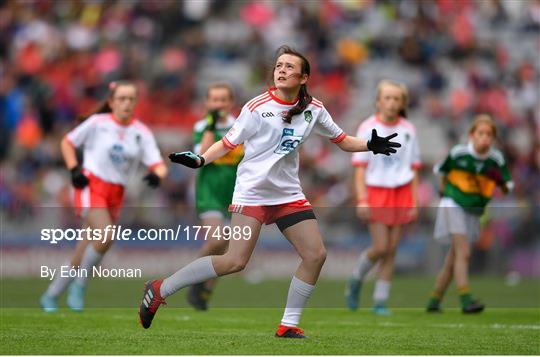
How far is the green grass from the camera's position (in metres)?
9.70

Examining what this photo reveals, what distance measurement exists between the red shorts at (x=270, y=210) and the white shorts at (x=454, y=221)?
4.61 metres

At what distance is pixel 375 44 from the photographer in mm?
30469

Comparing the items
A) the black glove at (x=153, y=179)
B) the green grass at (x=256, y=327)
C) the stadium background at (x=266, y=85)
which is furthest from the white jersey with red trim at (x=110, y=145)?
the stadium background at (x=266, y=85)

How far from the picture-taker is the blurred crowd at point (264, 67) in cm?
2483

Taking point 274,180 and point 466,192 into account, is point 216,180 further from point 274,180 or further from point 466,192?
A: point 274,180

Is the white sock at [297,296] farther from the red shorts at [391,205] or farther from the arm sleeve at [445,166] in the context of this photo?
the arm sleeve at [445,166]

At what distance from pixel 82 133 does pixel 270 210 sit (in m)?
3.99

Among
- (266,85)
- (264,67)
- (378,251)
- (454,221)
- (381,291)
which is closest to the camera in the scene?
(378,251)

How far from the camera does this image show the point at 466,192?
571 inches

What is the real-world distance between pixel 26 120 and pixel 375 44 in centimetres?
929

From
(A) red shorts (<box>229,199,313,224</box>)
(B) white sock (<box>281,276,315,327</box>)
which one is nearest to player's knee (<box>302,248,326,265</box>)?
(B) white sock (<box>281,276,315,327</box>)

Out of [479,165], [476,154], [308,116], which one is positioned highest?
[308,116]

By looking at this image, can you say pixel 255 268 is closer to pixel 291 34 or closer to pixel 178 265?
pixel 178 265

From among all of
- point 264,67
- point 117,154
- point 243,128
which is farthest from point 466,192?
point 264,67
